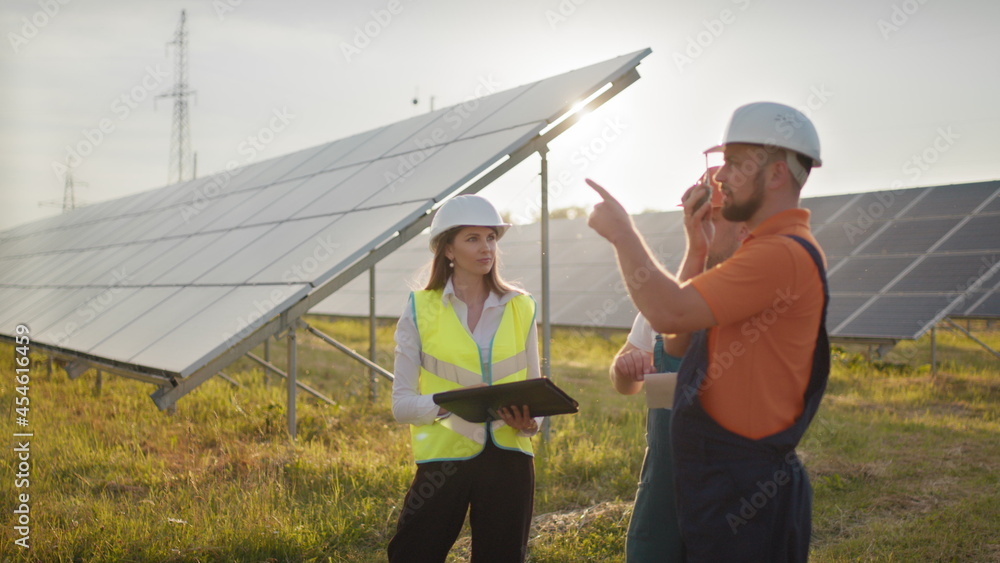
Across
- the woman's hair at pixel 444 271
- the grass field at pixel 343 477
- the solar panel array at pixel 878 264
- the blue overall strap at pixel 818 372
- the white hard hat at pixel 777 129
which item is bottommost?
the grass field at pixel 343 477

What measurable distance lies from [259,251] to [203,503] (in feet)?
10.1

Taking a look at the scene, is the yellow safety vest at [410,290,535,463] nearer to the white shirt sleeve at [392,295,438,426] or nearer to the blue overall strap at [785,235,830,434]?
the white shirt sleeve at [392,295,438,426]

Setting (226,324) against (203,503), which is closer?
(203,503)

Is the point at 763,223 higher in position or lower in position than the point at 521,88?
lower

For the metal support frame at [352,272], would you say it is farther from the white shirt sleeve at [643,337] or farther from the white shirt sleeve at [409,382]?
the white shirt sleeve at [643,337]

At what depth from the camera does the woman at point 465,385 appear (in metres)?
2.90

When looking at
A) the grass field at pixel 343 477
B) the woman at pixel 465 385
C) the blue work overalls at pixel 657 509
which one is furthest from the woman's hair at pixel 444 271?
the grass field at pixel 343 477

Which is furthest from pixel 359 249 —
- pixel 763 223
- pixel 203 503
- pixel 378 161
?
pixel 763 223

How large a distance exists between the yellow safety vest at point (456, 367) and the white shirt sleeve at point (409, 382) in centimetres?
3

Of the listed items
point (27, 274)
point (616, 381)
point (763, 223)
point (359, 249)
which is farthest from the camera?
point (27, 274)

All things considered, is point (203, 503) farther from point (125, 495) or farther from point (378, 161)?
point (378, 161)

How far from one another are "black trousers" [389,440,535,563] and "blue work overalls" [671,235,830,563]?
1.02 metres

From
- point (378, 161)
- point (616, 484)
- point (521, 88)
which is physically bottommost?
point (616, 484)

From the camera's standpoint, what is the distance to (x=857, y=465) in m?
6.04
